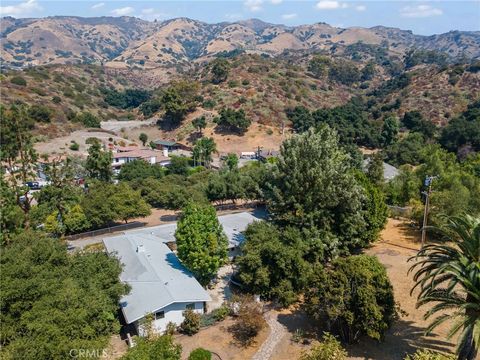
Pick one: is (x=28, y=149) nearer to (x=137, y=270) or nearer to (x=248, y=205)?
(x=137, y=270)

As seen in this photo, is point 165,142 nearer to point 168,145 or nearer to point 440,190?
point 168,145

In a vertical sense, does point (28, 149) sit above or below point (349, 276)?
above

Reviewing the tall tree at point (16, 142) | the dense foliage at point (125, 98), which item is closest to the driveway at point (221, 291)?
A: the tall tree at point (16, 142)

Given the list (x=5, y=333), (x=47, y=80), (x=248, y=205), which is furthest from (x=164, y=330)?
(x=47, y=80)

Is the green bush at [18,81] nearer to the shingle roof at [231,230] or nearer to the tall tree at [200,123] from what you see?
the tall tree at [200,123]

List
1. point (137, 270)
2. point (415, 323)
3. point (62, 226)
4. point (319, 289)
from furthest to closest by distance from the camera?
point (62, 226) → point (137, 270) → point (415, 323) → point (319, 289)

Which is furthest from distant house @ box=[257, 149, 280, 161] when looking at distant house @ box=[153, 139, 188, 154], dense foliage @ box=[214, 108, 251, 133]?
distant house @ box=[153, 139, 188, 154]

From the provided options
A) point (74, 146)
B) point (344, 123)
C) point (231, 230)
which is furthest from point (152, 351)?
point (344, 123)
